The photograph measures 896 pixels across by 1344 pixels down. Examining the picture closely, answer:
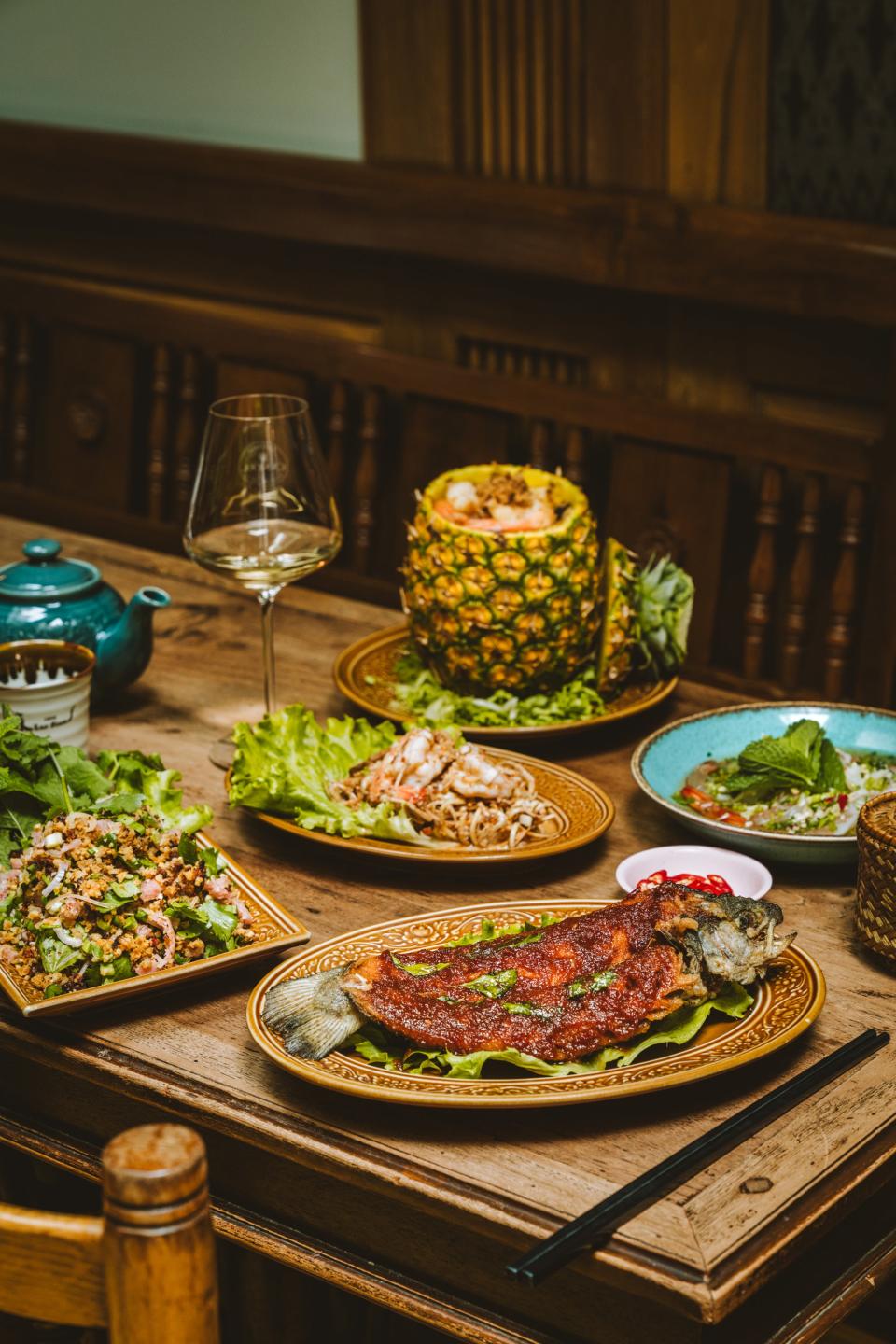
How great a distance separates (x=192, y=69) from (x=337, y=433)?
1.24 meters

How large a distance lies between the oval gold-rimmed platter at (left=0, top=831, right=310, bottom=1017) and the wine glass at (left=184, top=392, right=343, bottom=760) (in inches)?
17.2

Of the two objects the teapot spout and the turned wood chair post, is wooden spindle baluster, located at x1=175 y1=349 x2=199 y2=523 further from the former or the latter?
the turned wood chair post

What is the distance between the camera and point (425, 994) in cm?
127

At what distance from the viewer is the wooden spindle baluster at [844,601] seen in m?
2.64

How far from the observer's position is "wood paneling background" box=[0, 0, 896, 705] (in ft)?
9.27

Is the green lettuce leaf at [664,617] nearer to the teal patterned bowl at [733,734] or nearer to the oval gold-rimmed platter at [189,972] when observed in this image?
the teal patterned bowl at [733,734]

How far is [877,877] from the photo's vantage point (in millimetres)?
1387

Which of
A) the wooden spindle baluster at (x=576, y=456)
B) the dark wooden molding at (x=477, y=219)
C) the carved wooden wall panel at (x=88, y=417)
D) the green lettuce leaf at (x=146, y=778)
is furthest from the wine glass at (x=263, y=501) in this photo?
the carved wooden wall panel at (x=88, y=417)

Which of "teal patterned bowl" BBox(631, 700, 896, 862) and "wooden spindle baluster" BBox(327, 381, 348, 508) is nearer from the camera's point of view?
"teal patterned bowl" BBox(631, 700, 896, 862)

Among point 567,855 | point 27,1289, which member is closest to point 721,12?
point 567,855

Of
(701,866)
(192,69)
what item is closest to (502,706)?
(701,866)

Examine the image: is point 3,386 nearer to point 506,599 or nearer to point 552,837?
point 506,599

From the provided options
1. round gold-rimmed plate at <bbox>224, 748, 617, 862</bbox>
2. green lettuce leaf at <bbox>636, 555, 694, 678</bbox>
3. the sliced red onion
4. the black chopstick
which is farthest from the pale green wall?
the black chopstick

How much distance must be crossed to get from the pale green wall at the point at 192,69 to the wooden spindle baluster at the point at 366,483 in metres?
0.82
